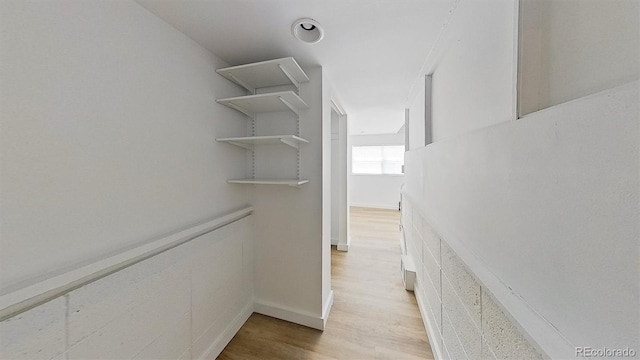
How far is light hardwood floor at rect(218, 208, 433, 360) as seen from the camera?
1482mm

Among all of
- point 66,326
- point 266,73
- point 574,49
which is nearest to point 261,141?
point 266,73

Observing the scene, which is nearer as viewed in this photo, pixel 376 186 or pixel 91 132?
pixel 91 132

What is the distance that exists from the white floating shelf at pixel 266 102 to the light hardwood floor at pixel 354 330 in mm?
1780

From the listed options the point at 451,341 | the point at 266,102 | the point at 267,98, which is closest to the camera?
the point at 451,341

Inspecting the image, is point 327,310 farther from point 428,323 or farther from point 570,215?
point 570,215

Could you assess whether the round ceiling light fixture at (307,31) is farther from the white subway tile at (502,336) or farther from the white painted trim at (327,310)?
the white painted trim at (327,310)

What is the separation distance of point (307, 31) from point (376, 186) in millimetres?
5457

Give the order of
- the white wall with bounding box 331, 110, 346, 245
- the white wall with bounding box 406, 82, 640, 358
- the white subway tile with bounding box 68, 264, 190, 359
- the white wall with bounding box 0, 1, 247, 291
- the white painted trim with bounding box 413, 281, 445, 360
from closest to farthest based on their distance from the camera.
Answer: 1. the white wall with bounding box 406, 82, 640, 358
2. the white wall with bounding box 0, 1, 247, 291
3. the white subway tile with bounding box 68, 264, 190, 359
4. the white painted trim with bounding box 413, 281, 445, 360
5. the white wall with bounding box 331, 110, 346, 245

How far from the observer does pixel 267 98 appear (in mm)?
1483

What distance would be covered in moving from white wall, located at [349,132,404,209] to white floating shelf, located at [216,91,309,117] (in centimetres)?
460

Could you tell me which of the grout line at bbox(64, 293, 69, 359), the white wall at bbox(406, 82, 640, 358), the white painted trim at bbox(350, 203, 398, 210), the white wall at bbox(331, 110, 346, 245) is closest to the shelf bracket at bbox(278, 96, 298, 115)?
the white wall at bbox(406, 82, 640, 358)

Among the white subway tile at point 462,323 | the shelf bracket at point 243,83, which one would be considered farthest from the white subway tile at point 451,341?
the shelf bracket at point 243,83

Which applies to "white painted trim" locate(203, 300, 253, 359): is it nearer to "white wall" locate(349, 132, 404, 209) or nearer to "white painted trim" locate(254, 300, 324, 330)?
"white painted trim" locate(254, 300, 324, 330)

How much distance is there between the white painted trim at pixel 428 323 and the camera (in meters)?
1.38
